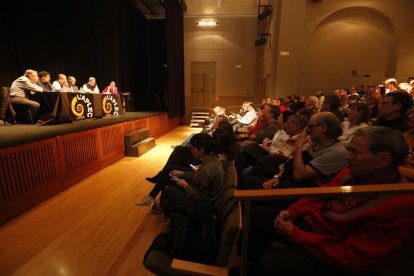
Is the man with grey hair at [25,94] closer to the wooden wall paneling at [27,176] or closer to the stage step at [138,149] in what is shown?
the stage step at [138,149]

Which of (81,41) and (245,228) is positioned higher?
(81,41)

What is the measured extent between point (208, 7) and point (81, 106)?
21.9 feet

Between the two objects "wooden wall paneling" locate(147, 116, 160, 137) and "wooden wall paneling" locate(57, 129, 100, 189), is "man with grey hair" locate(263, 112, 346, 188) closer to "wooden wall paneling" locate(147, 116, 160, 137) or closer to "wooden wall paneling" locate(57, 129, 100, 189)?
"wooden wall paneling" locate(57, 129, 100, 189)

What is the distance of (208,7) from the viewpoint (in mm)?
8773

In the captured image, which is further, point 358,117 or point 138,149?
point 138,149

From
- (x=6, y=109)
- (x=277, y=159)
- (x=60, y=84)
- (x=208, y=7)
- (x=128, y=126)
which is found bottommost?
(x=128, y=126)

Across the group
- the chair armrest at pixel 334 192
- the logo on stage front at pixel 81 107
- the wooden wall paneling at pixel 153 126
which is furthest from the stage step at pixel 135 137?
the chair armrest at pixel 334 192

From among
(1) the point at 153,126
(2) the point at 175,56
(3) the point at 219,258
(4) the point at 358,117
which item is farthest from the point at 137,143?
(2) the point at 175,56

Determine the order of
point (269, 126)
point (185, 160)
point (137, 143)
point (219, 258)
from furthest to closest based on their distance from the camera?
point (137, 143) → point (269, 126) → point (185, 160) → point (219, 258)

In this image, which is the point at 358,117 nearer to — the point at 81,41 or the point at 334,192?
the point at 334,192

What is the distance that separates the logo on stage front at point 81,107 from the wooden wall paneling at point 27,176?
1686mm

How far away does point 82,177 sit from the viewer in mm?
3180

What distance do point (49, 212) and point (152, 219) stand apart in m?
1.06

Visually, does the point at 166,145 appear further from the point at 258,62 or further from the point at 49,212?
the point at 258,62
